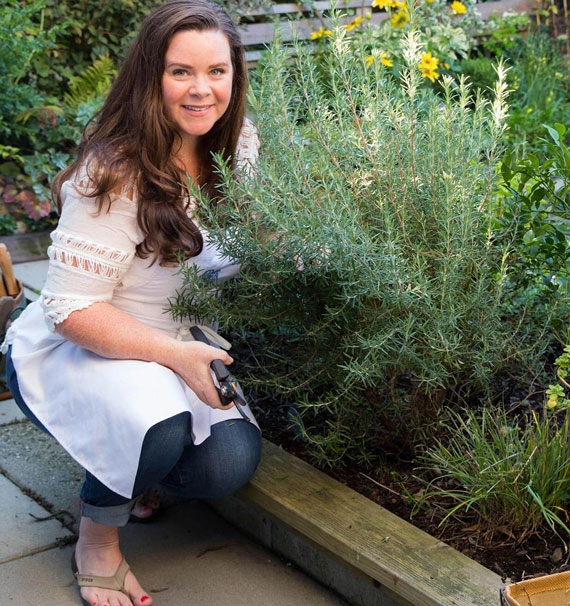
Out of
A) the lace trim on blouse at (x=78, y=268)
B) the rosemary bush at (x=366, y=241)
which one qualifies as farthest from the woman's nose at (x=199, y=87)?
the lace trim on blouse at (x=78, y=268)

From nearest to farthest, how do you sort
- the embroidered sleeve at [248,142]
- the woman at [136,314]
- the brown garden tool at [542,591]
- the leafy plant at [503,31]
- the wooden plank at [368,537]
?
the brown garden tool at [542,591]
the wooden plank at [368,537]
the woman at [136,314]
the embroidered sleeve at [248,142]
the leafy plant at [503,31]

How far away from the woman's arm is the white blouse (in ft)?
0.07

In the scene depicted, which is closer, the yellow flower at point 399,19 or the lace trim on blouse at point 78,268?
the lace trim on blouse at point 78,268

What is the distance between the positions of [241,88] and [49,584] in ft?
4.98

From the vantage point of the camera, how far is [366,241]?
6.47 feet

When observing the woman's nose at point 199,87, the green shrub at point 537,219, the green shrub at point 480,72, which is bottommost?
the green shrub at point 537,219

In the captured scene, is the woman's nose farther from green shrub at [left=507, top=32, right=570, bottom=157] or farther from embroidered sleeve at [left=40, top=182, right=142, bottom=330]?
green shrub at [left=507, top=32, right=570, bottom=157]

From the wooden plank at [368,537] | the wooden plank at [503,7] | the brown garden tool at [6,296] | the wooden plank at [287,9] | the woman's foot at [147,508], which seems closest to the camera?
the wooden plank at [368,537]

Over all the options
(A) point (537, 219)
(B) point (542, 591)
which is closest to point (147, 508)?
(B) point (542, 591)

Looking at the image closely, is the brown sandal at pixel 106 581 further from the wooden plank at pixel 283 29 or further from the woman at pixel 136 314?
the wooden plank at pixel 283 29

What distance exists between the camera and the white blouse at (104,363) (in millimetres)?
2182

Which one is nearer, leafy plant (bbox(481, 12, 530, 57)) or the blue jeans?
the blue jeans

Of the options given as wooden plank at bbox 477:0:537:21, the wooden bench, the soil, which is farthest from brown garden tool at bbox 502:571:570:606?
wooden plank at bbox 477:0:537:21

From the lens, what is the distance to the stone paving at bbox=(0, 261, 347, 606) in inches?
92.7
